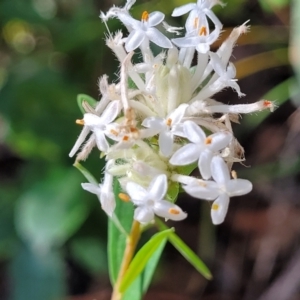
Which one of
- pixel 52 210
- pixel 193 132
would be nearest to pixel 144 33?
pixel 193 132

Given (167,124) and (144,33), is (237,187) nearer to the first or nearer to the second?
(167,124)

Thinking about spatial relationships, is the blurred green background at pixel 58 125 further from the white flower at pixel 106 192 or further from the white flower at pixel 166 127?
the white flower at pixel 166 127

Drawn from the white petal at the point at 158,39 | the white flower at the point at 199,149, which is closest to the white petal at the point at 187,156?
the white flower at the point at 199,149

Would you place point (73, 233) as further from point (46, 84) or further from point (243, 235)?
point (243, 235)

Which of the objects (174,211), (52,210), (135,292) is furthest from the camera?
(52,210)

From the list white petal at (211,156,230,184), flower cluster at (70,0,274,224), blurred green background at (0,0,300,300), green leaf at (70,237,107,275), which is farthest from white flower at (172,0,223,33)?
green leaf at (70,237,107,275)

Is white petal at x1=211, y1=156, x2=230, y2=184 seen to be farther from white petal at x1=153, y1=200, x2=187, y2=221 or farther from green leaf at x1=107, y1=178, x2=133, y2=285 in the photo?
green leaf at x1=107, y1=178, x2=133, y2=285
